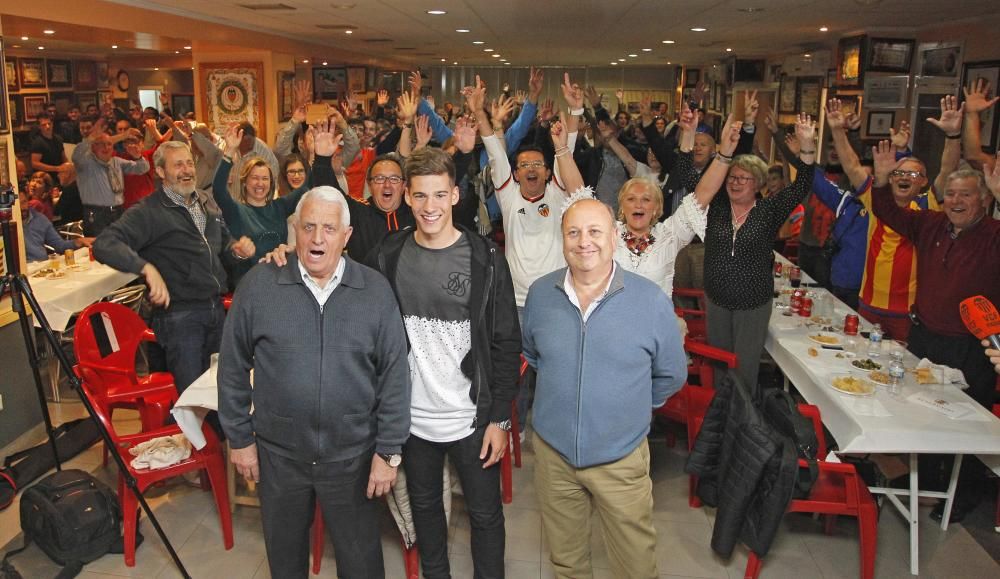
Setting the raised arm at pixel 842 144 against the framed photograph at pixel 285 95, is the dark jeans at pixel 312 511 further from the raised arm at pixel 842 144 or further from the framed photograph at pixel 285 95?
the framed photograph at pixel 285 95

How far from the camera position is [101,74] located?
58.6 feet

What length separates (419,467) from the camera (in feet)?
9.11

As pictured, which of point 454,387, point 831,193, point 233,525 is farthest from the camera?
point 831,193

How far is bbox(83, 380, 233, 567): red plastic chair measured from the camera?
335 centimetres

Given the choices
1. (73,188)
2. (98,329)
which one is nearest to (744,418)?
(98,329)

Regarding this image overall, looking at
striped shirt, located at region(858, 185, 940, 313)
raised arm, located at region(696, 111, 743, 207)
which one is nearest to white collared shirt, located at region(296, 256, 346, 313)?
raised arm, located at region(696, 111, 743, 207)

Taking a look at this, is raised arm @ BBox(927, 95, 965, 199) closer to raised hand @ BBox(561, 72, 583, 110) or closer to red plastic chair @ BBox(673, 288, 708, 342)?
red plastic chair @ BBox(673, 288, 708, 342)

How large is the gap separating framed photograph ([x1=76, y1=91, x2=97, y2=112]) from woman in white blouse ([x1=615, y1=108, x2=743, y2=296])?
16895 millimetres

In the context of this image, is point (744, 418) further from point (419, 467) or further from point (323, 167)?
point (323, 167)

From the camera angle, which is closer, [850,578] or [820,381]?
[850,578]

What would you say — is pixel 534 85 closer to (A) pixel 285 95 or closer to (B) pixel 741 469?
(B) pixel 741 469

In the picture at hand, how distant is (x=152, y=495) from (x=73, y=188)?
5720 mm

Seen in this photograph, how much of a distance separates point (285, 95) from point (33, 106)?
7947mm

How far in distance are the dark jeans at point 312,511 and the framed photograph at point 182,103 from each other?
18.6 metres
